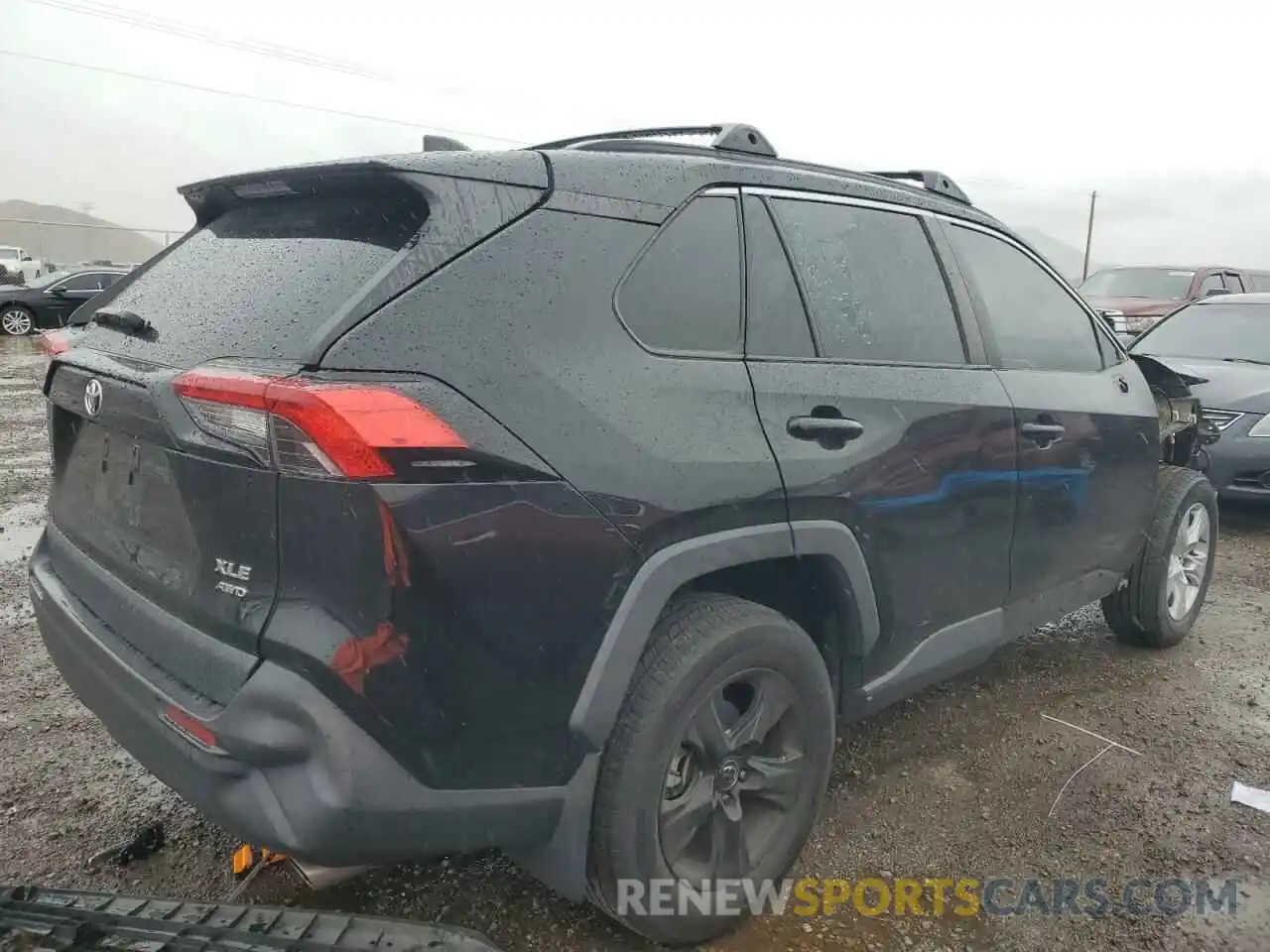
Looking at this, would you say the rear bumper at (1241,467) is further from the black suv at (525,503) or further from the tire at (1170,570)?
the black suv at (525,503)

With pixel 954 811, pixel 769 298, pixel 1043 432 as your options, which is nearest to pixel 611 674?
pixel 769 298

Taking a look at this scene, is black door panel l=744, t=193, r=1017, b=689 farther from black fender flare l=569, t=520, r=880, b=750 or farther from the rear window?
the rear window

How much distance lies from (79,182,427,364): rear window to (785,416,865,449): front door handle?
0.99 m

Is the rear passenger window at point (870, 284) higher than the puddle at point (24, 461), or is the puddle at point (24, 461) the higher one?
the rear passenger window at point (870, 284)

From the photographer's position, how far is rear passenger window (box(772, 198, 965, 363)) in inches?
96.7

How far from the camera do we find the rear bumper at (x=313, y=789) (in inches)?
64.2

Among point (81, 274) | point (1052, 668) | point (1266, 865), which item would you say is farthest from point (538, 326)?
point (81, 274)

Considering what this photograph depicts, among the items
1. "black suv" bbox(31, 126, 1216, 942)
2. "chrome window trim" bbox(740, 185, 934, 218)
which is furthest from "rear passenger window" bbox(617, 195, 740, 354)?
"chrome window trim" bbox(740, 185, 934, 218)

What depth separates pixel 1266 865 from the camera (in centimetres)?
262

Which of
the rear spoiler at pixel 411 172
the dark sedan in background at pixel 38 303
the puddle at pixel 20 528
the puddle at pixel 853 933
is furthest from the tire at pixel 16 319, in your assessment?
the puddle at pixel 853 933

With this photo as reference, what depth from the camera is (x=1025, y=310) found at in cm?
327

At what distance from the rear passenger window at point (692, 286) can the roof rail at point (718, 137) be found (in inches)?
9.5

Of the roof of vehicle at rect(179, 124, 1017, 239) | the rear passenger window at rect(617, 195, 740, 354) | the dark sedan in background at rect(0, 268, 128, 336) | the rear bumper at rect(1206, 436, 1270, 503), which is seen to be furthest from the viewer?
the dark sedan in background at rect(0, 268, 128, 336)

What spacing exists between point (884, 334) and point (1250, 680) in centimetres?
258
